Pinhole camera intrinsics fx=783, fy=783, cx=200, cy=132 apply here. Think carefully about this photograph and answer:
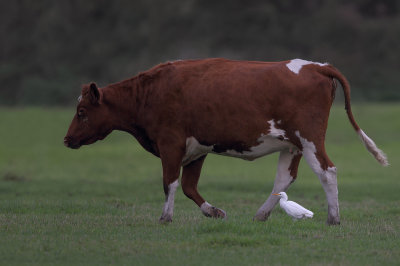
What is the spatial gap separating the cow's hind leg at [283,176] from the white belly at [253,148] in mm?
309

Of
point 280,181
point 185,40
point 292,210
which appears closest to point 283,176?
point 280,181

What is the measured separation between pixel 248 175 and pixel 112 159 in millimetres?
6408

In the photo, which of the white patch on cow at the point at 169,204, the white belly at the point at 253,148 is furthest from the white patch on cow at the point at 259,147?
the white patch on cow at the point at 169,204

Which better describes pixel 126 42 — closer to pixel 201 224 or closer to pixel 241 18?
pixel 241 18

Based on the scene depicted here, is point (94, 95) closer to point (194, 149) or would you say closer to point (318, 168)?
point (194, 149)

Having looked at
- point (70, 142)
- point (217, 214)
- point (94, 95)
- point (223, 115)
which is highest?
point (94, 95)

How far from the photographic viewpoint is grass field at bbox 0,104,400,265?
7246 millimetres

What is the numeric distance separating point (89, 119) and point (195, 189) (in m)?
1.60

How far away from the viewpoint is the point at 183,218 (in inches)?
382

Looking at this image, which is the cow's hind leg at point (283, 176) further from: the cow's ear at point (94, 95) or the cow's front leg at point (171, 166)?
the cow's ear at point (94, 95)

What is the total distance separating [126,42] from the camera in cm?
5022

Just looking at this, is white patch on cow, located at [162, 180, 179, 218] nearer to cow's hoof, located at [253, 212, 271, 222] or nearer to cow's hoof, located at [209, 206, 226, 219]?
cow's hoof, located at [209, 206, 226, 219]

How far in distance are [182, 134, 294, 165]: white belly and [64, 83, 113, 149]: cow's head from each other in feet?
3.76

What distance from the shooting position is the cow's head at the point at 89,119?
9797 mm
